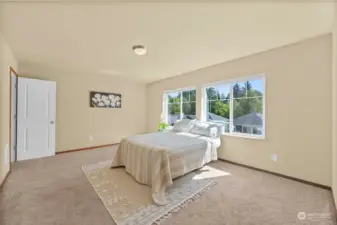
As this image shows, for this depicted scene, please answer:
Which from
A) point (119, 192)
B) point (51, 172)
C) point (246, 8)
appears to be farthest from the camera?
point (51, 172)

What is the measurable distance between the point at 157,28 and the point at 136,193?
237 cm

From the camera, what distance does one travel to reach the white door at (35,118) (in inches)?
155

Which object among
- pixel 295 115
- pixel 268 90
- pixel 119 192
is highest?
pixel 268 90

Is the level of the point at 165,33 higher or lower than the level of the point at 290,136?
higher

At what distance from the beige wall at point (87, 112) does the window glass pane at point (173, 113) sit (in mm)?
1343

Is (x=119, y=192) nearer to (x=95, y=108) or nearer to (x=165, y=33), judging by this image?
(x=165, y=33)

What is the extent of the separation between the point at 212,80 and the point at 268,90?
1.40 meters

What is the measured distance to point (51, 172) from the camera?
323cm

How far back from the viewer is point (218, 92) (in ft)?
14.3

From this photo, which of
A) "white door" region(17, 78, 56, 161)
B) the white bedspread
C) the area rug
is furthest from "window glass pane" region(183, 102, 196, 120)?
"white door" region(17, 78, 56, 161)

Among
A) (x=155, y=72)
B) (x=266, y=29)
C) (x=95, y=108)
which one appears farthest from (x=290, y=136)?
(x=95, y=108)

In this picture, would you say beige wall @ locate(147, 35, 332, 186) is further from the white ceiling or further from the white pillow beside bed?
the white pillow beside bed

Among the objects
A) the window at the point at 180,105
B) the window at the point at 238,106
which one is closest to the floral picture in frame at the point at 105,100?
the window at the point at 180,105

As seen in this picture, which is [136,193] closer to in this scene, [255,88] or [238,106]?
[238,106]
